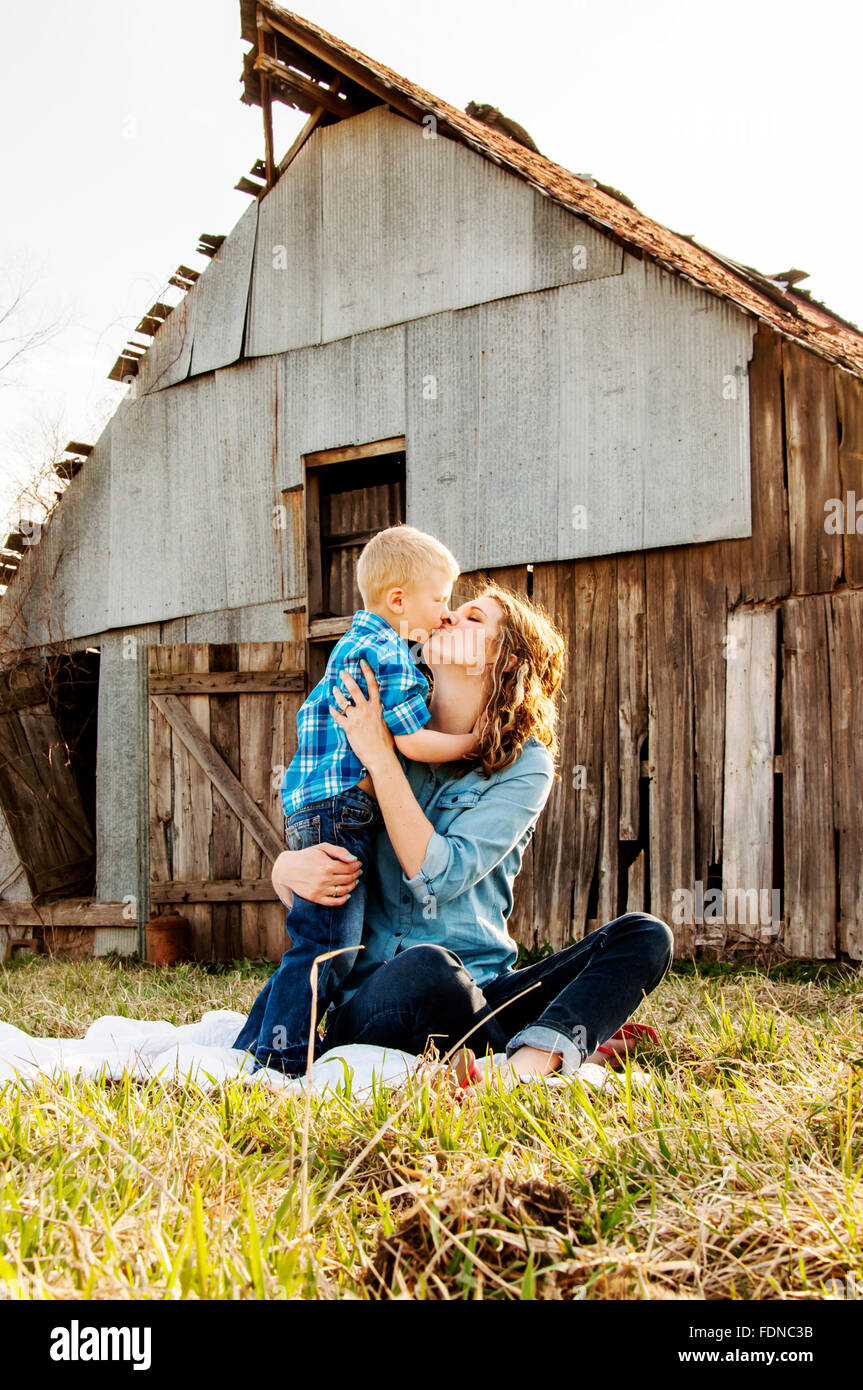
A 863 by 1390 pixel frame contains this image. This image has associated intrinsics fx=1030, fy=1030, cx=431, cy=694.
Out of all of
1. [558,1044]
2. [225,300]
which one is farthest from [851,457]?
[225,300]

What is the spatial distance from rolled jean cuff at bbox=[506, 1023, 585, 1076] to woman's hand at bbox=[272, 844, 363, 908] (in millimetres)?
586

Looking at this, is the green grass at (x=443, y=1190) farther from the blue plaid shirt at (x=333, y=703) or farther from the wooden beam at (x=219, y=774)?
the wooden beam at (x=219, y=774)

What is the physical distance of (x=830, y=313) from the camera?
10.6 m

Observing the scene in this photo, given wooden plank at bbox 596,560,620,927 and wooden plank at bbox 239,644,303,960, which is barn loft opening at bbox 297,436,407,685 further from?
wooden plank at bbox 596,560,620,927

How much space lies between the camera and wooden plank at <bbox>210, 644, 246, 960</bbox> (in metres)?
6.53

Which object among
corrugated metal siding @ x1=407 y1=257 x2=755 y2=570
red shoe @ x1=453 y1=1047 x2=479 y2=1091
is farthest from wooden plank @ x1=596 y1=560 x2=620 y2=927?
red shoe @ x1=453 y1=1047 x2=479 y2=1091

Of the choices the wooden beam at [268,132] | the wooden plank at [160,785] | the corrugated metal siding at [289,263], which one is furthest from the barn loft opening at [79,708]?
the wooden beam at [268,132]

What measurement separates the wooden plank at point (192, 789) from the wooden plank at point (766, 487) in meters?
3.42

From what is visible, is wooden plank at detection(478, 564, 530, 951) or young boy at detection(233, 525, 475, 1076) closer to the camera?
young boy at detection(233, 525, 475, 1076)

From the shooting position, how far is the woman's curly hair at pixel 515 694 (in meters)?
2.77

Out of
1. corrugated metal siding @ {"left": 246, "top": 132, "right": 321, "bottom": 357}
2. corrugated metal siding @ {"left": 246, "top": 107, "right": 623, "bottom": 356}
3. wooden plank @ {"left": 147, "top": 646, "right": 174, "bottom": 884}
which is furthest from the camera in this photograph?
corrugated metal siding @ {"left": 246, "top": 132, "right": 321, "bottom": 357}

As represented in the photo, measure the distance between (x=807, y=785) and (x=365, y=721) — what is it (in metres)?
3.18

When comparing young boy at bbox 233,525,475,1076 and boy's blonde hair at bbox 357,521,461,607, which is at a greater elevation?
boy's blonde hair at bbox 357,521,461,607
